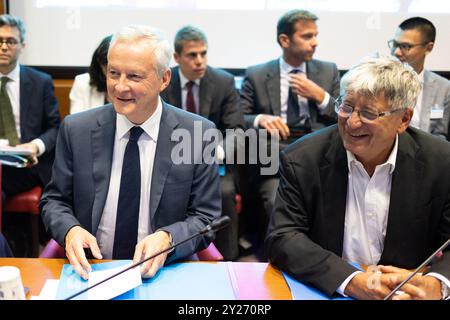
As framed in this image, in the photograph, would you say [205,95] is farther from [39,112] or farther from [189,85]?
[39,112]

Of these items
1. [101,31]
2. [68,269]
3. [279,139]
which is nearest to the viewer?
[68,269]

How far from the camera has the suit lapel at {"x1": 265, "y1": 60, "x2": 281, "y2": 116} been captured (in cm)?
347

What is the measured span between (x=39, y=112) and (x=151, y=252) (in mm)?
2028

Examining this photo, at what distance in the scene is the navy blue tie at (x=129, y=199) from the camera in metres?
1.91

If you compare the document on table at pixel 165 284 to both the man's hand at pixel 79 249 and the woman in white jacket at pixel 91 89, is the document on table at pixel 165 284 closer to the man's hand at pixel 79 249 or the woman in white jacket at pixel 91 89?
the man's hand at pixel 79 249

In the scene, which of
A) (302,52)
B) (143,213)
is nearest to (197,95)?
(302,52)

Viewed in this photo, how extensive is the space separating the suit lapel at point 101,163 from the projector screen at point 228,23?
2.24 meters

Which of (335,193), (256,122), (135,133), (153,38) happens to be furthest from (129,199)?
(256,122)

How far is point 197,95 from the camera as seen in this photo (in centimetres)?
343

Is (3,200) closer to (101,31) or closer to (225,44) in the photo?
(101,31)

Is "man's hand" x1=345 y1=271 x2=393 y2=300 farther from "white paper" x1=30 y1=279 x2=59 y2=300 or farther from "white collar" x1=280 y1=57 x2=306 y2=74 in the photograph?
"white collar" x1=280 y1=57 x2=306 y2=74

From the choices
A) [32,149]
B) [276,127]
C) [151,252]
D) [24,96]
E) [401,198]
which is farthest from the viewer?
[24,96]

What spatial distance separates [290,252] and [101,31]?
9.42ft

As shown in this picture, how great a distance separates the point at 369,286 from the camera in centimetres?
147
